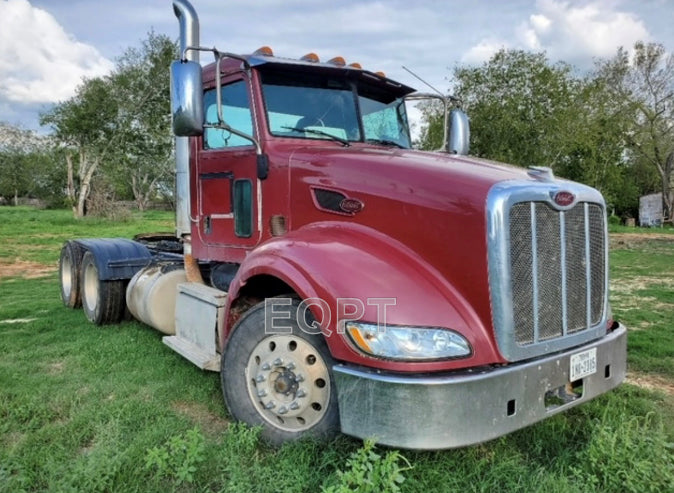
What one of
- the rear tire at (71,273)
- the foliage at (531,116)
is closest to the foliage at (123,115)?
the foliage at (531,116)

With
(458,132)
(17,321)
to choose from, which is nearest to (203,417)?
(458,132)

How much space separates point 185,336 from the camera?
15.0 ft

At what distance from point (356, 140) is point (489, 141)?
16595mm

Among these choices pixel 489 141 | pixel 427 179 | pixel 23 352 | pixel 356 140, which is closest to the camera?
pixel 427 179

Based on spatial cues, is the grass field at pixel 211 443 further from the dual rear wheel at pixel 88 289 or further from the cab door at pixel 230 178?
the cab door at pixel 230 178

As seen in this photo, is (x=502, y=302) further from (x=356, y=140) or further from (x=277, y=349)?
(x=356, y=140)

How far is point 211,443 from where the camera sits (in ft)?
10.9

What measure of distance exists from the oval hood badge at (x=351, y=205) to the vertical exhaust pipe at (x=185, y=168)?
2.11 meters

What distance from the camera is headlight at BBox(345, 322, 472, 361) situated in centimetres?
267

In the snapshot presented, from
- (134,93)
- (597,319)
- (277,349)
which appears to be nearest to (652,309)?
(597,319)

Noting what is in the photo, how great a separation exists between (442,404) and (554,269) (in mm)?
1058

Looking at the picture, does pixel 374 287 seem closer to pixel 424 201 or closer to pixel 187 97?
pixel 424 201

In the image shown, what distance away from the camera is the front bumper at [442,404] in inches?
102

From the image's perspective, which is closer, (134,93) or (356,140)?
(356,140)
